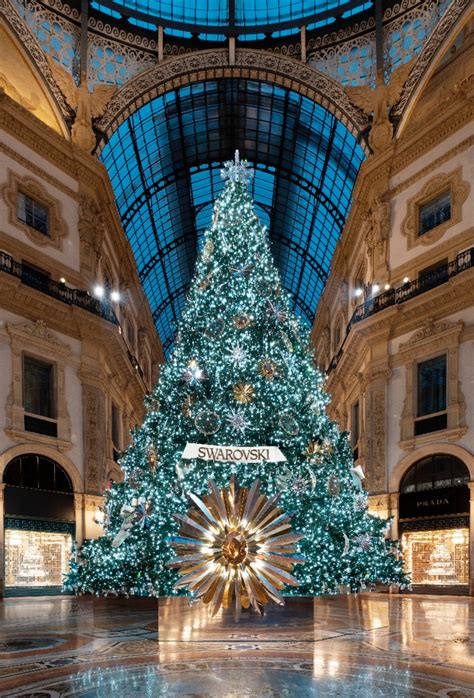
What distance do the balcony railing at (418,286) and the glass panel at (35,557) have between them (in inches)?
544

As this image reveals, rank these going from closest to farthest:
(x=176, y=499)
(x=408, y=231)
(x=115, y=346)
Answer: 1. (x=176, y=499)
2. (x=408, y=231)
3. (x=115, y=346)

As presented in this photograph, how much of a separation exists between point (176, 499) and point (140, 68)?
22.4 metres

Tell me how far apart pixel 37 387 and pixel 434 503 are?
13.7 metres

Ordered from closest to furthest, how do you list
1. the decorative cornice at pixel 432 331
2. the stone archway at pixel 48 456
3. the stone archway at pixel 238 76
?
the stone archway at pixel 48 456 → the decorative cornice at pixel 432 331 → the stone archway at pixel 238 76

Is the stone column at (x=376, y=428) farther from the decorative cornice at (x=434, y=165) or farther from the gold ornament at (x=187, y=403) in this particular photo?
the gold ornament at (x=187, y=403)

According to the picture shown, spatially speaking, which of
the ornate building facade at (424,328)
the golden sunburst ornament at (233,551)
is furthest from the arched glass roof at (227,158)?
the golden sunburst ornament at (233,551)

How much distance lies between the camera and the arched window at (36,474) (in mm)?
19469

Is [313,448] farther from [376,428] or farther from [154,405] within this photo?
[376,428]

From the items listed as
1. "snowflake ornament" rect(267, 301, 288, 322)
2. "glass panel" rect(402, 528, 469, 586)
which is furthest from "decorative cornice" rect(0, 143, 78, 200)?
"glass panel" rect(402, 528, 469, 586)

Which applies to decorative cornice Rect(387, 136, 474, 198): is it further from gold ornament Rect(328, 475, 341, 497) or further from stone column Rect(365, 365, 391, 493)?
gold ornament Rect(328, 475, 341, 497)

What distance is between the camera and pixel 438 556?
20078mm

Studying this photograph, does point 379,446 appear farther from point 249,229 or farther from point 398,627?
point 398,627

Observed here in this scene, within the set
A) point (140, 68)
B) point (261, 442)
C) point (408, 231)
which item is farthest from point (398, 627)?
point (140, 68)

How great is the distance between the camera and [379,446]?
22.6 metres
